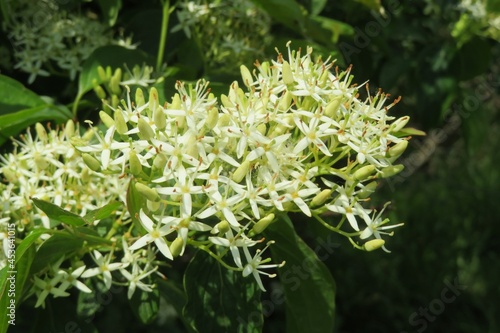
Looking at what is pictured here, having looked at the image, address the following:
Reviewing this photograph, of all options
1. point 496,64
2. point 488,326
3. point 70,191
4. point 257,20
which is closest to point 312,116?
point 70,191

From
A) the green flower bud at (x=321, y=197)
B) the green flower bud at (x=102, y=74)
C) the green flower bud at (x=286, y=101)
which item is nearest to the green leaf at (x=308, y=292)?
the green flower bud at (x=321, y=197)

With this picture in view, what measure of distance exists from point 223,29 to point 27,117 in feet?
1.92

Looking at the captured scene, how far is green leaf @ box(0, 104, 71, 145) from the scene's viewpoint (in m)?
1.42

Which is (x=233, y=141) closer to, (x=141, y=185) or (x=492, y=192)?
(x=141, y=185)

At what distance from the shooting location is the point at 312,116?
1190 mm

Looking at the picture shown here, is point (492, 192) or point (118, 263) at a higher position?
point (118, 263)

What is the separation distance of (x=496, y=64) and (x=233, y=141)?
2419 mm

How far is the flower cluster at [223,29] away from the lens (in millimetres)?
1784

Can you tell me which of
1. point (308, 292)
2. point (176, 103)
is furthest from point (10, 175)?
point (308, 292)

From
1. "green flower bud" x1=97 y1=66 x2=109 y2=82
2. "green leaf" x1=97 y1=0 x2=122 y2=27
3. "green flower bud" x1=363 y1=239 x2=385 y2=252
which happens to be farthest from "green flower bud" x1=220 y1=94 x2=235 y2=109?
"green leaf" x1=97 y1=0 x2=122 y2=27

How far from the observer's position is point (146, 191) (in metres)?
1.07

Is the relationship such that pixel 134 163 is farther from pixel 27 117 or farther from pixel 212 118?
pixel 27 117

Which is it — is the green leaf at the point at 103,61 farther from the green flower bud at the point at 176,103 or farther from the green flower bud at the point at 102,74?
the green flower bud at the point at 176,103

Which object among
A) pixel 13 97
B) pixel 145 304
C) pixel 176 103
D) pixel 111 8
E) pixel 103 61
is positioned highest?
pixel 176 103
